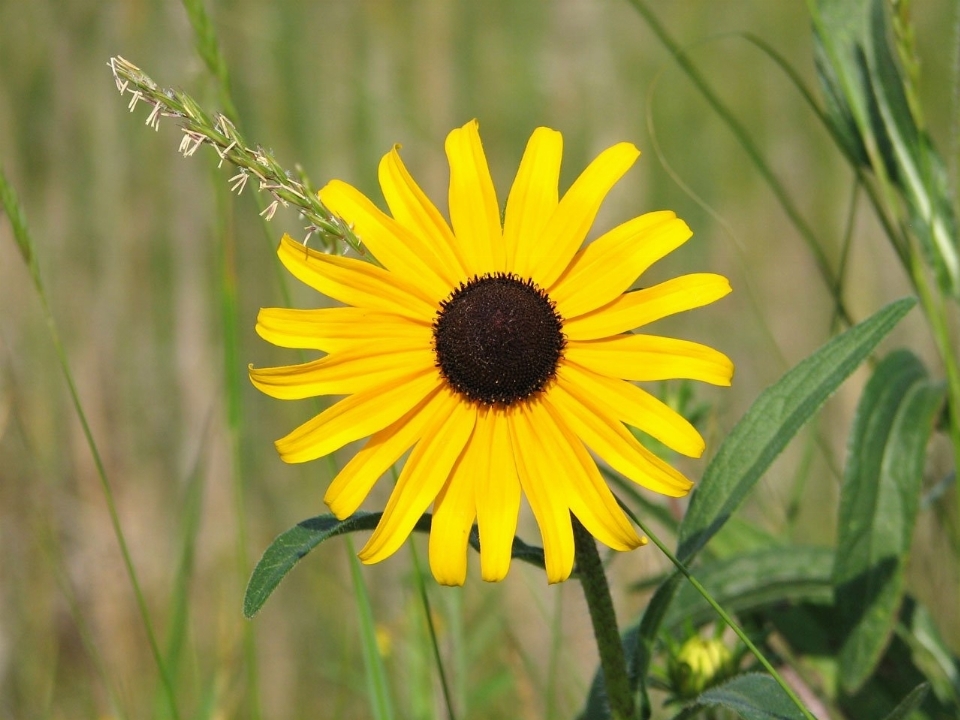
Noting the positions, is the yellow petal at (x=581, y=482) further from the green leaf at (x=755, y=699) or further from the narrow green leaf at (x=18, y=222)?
the narrow green leaf at (x=18, y=222)

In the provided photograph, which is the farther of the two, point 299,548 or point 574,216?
point 574,216

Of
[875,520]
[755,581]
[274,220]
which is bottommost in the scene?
[755,581]

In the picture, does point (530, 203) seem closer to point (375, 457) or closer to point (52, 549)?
point (375, 457)

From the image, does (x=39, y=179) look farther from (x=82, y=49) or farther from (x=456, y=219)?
(x=456, y=219)

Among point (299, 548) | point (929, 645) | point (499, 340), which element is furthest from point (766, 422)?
point (929, 645)

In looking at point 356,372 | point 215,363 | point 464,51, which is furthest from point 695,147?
point 356,372

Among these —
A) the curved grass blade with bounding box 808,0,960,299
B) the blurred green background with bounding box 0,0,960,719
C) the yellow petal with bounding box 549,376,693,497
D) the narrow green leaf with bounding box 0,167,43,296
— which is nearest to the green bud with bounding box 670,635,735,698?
the yellow petal with bounding box 549,376,693,497
